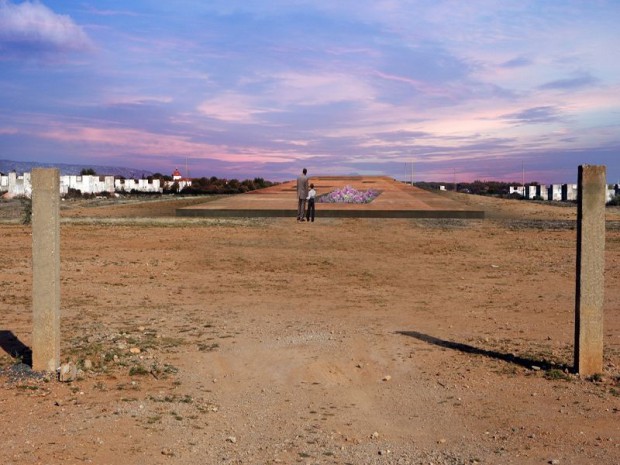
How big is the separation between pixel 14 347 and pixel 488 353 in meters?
4.93

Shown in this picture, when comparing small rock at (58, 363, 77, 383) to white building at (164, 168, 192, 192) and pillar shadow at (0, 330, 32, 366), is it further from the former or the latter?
white building at (164, 168, 192, 192)

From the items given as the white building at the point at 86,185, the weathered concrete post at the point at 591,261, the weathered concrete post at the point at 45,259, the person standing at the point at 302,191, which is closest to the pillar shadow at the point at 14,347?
the weathered concrete post at the point at 45,259

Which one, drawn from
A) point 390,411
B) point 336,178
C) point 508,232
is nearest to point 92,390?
point 390,411

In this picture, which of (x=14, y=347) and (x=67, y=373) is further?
(x=14, y=347)

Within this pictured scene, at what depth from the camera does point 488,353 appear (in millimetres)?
6938

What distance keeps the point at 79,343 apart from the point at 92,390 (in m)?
1.66

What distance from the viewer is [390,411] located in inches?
209

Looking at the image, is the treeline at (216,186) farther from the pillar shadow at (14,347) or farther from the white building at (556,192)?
the pillar shadow at (14,347)

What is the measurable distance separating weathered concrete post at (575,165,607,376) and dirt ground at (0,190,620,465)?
371 millimetres

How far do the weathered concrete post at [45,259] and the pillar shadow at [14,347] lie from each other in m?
0.45

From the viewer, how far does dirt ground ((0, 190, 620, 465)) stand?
15.1 feet

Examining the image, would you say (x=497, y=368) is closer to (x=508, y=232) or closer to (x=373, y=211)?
(x=508, y=232)

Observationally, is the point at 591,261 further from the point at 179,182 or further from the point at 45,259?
the point at 179,182

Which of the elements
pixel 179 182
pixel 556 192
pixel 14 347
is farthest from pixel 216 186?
pixel 14 347
